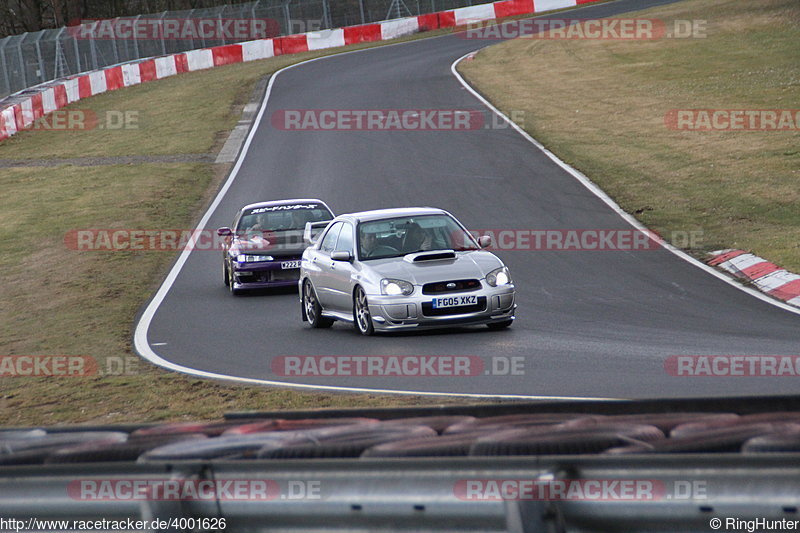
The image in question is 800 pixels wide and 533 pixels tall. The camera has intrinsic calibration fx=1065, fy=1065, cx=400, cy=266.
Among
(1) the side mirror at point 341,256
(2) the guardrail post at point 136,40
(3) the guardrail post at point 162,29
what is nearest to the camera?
(1) the side mirror at point 341,256

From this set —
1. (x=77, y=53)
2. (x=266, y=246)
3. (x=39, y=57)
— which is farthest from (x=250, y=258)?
(x=77, y=53)

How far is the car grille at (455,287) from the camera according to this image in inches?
500

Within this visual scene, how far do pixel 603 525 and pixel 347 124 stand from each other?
108 feet

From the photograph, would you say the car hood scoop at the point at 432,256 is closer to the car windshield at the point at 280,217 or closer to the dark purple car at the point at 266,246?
the dark purple car at the point at 266,246

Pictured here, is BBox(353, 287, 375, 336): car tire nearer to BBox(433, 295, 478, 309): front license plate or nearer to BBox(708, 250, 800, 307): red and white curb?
BBox(433, 295, 478, 309): front license plate

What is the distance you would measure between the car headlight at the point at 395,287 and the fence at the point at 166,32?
34144 mm

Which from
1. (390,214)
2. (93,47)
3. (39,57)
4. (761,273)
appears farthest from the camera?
(93,47)

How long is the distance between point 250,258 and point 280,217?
137cm

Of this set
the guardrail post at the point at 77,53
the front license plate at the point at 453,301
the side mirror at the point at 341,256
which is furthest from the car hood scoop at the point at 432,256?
the guardrail post at the point at 77,53

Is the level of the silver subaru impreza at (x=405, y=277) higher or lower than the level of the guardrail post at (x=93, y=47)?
lower

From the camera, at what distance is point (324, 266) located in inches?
564

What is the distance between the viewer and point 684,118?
3173 cm

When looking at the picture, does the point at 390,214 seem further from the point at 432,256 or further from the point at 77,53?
the point at 77,53

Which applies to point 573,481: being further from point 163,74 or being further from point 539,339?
point 163,74
